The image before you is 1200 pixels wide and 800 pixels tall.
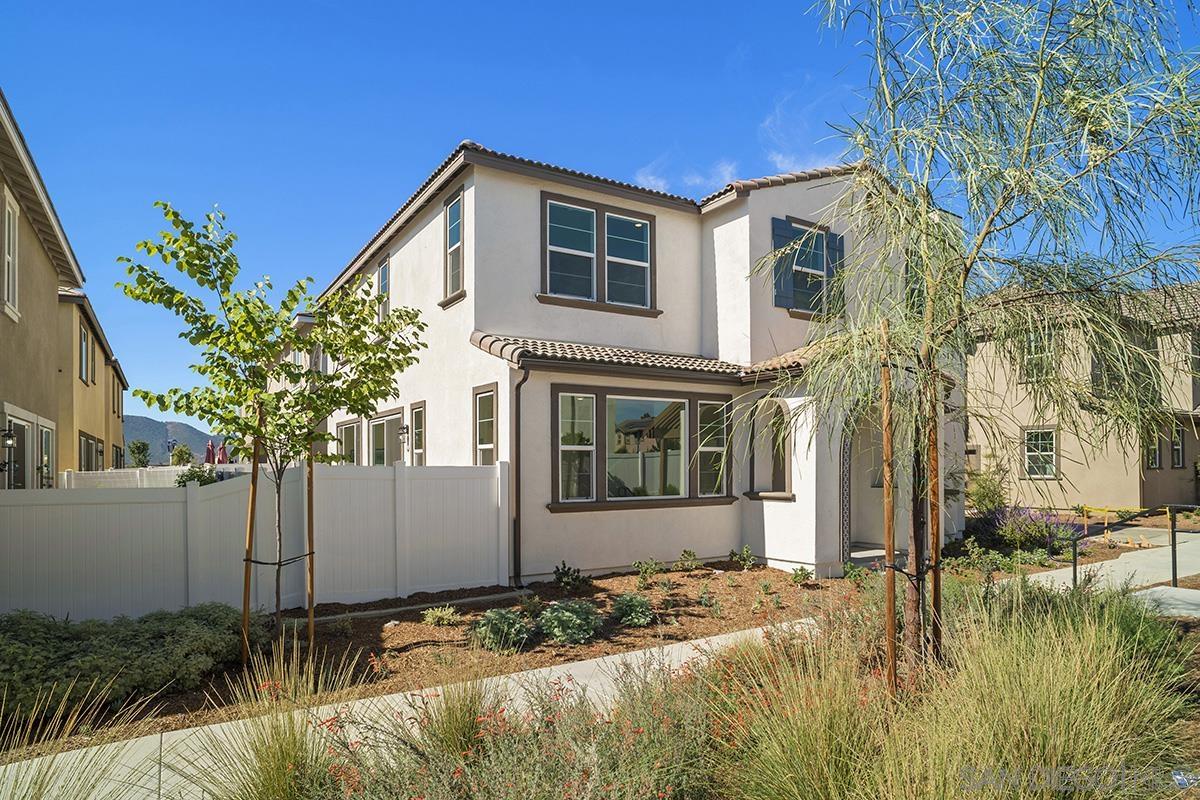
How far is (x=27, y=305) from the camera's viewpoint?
436 inches

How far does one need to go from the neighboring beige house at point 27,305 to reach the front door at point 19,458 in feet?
0.05

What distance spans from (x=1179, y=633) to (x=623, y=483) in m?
7.27

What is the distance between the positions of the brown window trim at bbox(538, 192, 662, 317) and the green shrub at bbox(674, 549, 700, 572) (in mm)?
4406

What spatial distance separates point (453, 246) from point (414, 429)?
4506 millimetres

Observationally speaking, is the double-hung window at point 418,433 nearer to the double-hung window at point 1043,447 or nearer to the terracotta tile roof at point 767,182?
the terracotta tile roof at point 767,182

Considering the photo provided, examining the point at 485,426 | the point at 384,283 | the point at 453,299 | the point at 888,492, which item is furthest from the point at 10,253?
the point at 888,492

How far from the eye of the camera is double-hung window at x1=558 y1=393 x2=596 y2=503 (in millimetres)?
11156

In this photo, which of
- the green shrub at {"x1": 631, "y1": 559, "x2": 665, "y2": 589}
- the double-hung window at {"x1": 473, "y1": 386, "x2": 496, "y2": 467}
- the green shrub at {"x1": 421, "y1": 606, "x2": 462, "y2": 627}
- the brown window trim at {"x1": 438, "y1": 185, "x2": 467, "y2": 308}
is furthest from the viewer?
the brown window trim at {"x1": 438, "y1": 185, "x2": 467, "y2": 308}

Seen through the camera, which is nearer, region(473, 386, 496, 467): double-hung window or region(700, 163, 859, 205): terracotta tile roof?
region(473, 386, 496, 467): double-hung window

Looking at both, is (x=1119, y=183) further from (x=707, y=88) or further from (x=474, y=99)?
(x=474, y=99)

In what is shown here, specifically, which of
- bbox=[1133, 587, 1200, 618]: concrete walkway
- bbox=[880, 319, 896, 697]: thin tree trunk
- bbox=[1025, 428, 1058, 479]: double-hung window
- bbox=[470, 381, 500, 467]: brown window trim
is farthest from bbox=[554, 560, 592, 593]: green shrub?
bbox=[1133, 587, 1200, 618]: concrete walkway

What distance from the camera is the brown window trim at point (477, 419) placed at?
11.0m

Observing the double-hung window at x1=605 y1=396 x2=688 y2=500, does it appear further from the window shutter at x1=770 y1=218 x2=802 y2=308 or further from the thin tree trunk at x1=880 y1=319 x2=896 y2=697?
the thin tree trunk at x1=880 y1=319 x2=896 y2=697

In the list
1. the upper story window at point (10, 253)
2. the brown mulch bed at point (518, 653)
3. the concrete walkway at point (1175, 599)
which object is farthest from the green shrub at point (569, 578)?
the upper story window at point (10, 253)
